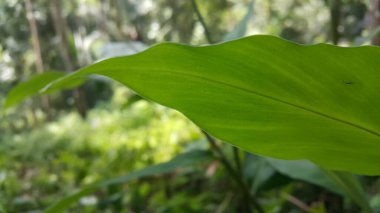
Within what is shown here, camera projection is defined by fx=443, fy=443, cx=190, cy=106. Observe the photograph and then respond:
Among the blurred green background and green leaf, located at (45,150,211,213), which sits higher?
green leaf, located at (45,150,211,213)

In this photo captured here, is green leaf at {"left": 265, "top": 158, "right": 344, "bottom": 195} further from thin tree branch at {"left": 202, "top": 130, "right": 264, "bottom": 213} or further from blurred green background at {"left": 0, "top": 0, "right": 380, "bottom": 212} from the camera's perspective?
thin tree branch at {"left": 202, "top": 130, "right": 264, "bottom": 213}

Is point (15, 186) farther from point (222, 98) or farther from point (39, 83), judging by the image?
point (222, 98)

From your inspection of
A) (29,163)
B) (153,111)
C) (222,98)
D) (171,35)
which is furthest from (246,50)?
(171,35)

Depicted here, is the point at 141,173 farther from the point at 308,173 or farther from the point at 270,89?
the point at 270,89

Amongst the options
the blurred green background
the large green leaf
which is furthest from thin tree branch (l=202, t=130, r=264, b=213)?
the large green leaf

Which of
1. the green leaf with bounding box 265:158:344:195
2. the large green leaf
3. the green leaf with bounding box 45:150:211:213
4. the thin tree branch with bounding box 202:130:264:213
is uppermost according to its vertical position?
the large green leaf

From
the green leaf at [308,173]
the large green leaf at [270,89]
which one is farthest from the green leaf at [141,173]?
the large green leaf at [270,89]

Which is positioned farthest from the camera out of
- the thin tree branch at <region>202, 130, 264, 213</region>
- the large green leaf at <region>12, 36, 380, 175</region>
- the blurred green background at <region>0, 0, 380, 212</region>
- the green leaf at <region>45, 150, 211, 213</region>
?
the blurred green background at <region>0, 0, 380, 212</region>

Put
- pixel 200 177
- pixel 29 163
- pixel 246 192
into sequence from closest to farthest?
pixel 246 192
pixel 200 177
pixel 29 163
